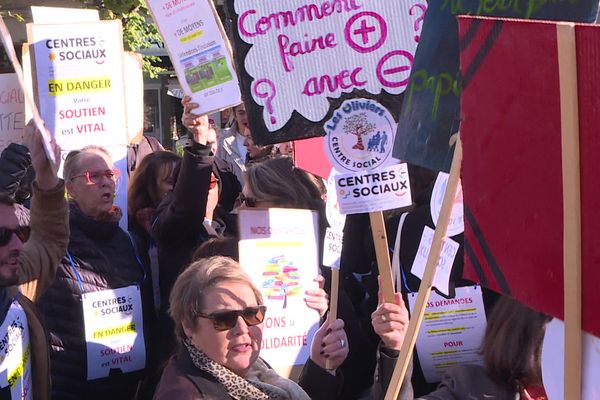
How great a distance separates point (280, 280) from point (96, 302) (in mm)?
732

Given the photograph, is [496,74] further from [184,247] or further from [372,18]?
[184,247]

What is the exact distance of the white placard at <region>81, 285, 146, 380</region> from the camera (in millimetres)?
3314

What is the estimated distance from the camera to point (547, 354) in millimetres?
1399

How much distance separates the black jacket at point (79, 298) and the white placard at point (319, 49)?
0.95m

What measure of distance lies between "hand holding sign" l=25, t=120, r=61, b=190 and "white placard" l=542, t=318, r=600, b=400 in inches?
72.9

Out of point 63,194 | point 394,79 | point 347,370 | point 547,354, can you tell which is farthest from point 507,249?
point 63,194

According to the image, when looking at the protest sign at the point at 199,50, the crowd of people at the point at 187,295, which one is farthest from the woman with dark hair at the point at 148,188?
the protest sign at the point at 199,50

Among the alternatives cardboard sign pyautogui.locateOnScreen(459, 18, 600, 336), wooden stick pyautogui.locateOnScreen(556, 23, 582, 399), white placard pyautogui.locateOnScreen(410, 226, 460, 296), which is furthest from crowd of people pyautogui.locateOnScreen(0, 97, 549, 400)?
wooden stick pyautogui.locateOnScreen(556, 23, 582, 399)

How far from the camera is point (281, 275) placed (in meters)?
3.11

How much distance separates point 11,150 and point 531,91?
2784 mm

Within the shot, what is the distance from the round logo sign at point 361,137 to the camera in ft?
8.99

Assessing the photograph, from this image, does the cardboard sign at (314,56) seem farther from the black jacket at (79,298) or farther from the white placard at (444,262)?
the black jacket at (79,298)

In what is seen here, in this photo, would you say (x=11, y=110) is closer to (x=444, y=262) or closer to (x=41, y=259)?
(x=41, y=259)

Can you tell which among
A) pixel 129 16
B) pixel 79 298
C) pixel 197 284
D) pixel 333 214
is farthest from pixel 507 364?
pixel 129 16
